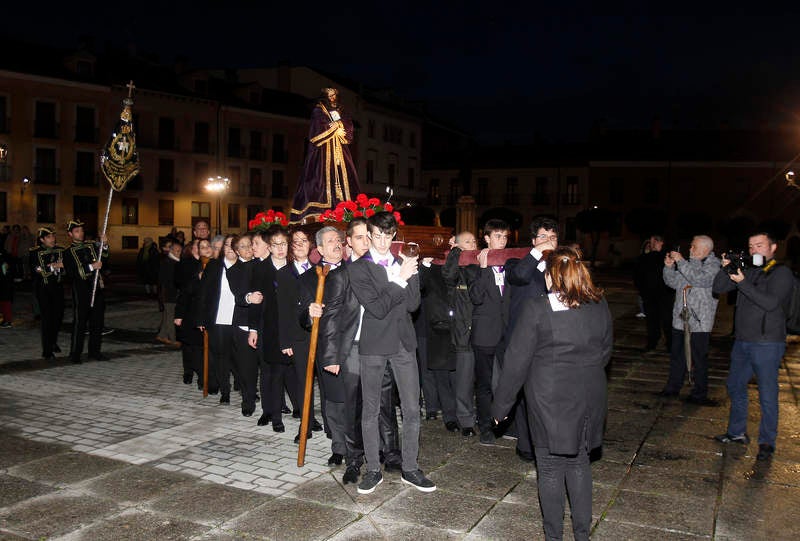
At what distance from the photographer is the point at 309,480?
5273 mm

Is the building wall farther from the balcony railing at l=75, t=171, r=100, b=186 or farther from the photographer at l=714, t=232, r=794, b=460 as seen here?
the photographer at l=714, t=232, r=794, b=460

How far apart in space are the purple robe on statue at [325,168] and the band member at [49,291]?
3818mm

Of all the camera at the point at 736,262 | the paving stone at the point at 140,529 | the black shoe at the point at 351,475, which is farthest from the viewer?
the camera at the point at 736,262

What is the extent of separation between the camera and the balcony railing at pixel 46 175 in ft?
134

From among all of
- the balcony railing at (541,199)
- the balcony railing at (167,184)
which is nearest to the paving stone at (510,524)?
the balcony railing at (167,184)

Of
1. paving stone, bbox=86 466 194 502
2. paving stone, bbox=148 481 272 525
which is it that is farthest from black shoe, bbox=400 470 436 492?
paving stone, bbox=86 466 194 502

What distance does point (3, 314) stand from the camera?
1418 cm

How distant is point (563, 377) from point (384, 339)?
61.5 inches

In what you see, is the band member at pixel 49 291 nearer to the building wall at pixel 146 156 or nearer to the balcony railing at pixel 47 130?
the building wall at pixel 146 156

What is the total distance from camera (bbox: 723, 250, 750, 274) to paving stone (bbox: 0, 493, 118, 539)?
206 inches

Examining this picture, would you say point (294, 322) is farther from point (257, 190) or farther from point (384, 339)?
point (257, 190)

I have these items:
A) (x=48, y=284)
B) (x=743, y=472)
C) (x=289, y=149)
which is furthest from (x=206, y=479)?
(x=289, y=149)

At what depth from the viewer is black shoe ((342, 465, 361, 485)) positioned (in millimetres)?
5207

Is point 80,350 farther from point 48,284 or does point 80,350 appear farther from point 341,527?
point 341,527
